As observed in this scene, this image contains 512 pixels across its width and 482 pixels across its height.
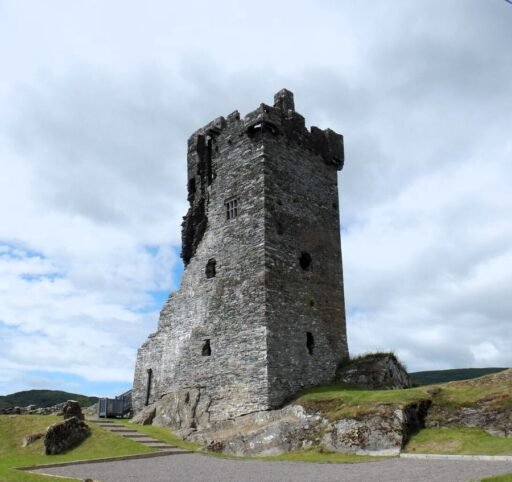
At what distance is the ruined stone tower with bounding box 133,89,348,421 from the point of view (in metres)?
23.4

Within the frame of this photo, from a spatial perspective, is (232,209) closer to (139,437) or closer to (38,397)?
(139,437)

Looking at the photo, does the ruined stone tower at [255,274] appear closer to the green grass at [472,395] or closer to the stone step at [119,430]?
the stone step at [119,430]

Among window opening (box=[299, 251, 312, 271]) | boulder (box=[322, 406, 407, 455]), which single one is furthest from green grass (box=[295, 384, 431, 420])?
window opening (box=[299, 251, 312, 271])

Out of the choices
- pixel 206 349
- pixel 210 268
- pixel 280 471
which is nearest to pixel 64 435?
pixel 206 349

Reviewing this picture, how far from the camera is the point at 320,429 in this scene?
19000 millimetres

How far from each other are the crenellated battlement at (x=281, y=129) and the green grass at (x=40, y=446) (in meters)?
15.7

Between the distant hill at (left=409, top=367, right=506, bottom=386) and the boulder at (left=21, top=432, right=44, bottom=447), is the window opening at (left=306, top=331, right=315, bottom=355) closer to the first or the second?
the boulder at (left=21, top=432, right=44, bottom=447)

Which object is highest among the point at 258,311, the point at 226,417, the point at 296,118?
the point at 296,118

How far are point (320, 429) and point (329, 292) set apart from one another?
30.2 ft

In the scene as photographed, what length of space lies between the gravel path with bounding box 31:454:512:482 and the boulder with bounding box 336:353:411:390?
890cm

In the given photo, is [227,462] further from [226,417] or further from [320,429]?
[226,417]

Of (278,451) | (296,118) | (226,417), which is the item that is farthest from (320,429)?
(296,118)

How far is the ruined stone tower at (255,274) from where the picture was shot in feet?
76.8

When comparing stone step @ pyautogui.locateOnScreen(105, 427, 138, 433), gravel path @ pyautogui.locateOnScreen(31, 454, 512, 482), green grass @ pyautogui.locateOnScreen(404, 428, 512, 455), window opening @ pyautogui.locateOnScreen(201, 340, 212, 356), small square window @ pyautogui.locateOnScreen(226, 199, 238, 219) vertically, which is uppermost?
small square window @ pyautogui.locateOnScreen(226, 199, 238, 219)
